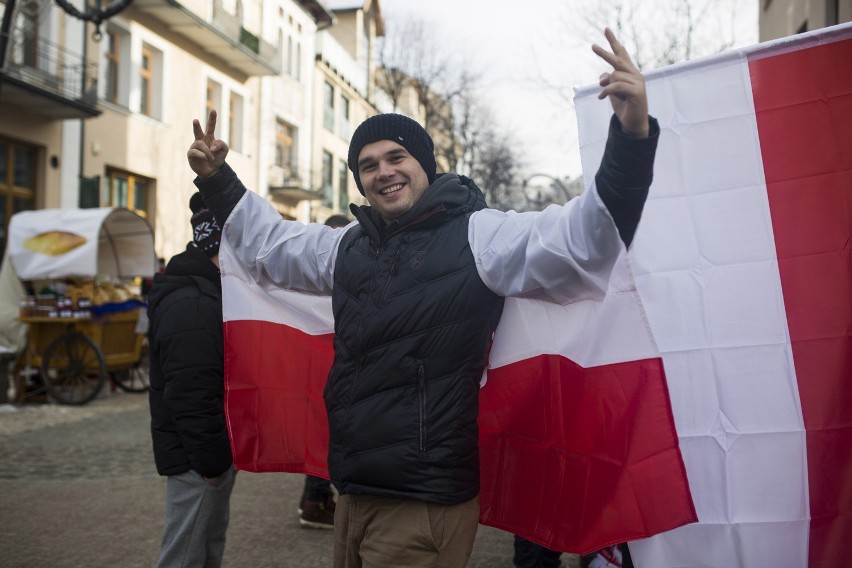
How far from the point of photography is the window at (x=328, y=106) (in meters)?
35.7

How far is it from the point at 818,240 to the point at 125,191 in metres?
19.5

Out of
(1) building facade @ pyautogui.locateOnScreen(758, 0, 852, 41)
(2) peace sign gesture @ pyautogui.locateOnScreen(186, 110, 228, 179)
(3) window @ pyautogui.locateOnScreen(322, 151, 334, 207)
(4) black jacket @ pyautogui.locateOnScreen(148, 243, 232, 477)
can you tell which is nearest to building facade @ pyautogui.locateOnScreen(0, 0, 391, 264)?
(3) window @ pyautogui.locateOnScreen(322, 151, 334, 207)

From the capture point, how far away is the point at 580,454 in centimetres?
271

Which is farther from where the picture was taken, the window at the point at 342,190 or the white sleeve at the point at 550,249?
the window at the point at 342,190

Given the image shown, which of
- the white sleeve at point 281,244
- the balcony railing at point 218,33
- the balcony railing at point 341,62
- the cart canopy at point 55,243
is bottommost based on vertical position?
the white sleeve at point 281,244

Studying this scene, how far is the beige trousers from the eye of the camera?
2432 mm

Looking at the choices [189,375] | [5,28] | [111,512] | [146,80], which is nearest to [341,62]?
[146,80]

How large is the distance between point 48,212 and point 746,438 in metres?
11.1

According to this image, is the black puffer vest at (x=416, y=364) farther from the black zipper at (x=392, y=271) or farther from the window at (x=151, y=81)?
the window at (x=151, y=81)

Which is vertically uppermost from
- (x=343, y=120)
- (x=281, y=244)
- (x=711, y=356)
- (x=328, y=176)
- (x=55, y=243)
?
(x=343, y=120)

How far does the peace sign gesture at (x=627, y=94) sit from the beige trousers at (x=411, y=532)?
48.2 inches

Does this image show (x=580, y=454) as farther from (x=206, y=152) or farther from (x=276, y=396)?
(x=206, y=152)

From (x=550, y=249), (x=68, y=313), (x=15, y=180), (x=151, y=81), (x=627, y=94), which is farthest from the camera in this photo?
(x=151, y=81)

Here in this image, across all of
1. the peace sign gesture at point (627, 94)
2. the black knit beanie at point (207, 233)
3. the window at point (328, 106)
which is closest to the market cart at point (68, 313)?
the black knit beanie at point (207, 233)
